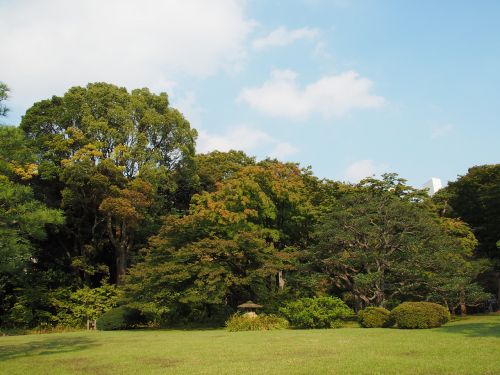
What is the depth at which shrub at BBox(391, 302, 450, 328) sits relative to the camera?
15.4 metres

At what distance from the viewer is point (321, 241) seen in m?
21.2

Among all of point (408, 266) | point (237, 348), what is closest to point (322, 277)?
point (408, 266)

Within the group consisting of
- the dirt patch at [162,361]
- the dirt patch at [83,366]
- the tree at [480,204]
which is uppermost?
the tree at [480,204]

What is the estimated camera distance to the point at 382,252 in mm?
20484

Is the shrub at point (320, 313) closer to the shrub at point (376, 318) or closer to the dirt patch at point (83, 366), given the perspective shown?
the shrub at point (376, 318)

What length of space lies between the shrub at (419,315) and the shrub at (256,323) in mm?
5416

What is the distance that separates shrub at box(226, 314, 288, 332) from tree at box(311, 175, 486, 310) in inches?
126

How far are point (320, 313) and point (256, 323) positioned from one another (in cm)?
284

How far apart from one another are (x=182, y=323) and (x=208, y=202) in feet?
23.1

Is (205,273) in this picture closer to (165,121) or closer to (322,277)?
(322,277)

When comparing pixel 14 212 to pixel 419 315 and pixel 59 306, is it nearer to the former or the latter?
pixel 419 315

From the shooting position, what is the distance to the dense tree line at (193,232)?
66.8 feet

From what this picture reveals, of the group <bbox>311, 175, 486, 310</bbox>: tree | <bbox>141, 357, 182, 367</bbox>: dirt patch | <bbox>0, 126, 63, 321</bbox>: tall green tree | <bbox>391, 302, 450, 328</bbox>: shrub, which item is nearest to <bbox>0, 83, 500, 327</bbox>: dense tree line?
<bbox>311, 175, 486, 310</bbox>: tree

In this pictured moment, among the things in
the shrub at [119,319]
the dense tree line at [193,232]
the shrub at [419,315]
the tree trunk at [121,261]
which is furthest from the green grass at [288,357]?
the tree trunk at [121,261]
